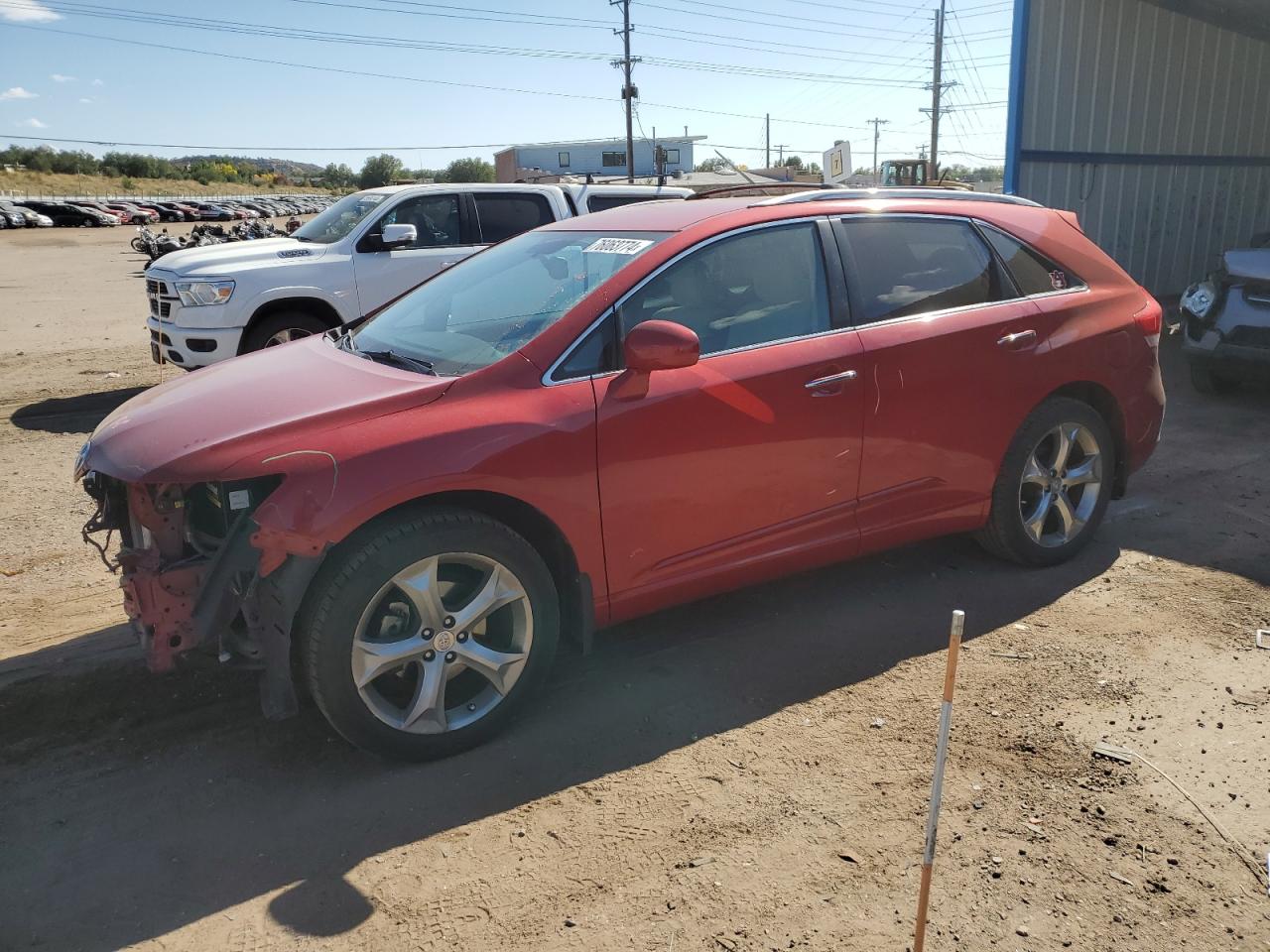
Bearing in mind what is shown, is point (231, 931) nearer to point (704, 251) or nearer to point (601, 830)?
point (601, 830)

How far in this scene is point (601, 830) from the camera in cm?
286

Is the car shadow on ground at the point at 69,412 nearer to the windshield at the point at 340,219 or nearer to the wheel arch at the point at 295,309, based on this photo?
the wheel arch at the point at 295,309

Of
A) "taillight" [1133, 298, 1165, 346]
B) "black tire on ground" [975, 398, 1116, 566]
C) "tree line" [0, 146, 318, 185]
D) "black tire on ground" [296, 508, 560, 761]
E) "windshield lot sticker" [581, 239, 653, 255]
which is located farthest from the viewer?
"tree line" [0, 146, 318, 185]

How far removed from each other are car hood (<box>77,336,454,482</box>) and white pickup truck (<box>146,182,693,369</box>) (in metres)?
4.49

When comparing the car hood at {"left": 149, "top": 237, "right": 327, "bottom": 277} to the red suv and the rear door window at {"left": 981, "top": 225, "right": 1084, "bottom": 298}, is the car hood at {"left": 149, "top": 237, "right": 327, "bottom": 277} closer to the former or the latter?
the red suv

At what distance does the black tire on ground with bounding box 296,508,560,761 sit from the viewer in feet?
9.62

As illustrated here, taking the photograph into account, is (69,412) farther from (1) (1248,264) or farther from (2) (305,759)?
(1) (1248,264)

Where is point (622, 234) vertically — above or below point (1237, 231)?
above

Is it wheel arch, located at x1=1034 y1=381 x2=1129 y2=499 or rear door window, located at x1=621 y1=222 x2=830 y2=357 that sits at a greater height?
rear door window, located at x1=621 y1=222 x2=830 y2=357

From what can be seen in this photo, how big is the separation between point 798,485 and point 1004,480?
3.97ft

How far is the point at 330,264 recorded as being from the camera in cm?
866

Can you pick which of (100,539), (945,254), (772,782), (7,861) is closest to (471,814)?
(772,782)

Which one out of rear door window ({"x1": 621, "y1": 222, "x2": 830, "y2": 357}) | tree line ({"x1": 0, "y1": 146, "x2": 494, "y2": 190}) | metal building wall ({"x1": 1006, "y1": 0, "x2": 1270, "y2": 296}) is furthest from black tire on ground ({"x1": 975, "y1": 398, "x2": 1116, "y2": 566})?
tree line ({"x1": 0, "y1": 146, "x2": 494, "y2": 190})

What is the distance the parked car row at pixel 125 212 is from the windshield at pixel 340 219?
38.4m
